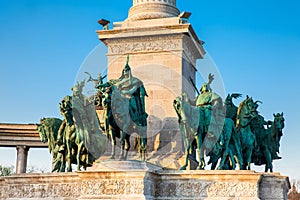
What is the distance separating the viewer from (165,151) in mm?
22047

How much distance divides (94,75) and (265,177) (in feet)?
27.9

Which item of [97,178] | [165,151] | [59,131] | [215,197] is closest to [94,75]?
[59,131]

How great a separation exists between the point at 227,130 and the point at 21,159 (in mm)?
18537

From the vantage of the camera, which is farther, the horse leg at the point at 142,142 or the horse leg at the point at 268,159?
the horse leg at the point at 268,159

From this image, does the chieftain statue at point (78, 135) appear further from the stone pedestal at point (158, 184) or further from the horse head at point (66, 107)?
the stone pedestal at point (158, 184)

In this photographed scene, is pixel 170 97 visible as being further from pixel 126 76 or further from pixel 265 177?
pixel 265 177

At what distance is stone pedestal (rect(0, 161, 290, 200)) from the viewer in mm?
17391

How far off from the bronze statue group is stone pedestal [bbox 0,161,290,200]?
130 centimetres

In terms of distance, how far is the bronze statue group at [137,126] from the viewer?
1906 cm

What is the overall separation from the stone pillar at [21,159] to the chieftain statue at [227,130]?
1683 centimetres

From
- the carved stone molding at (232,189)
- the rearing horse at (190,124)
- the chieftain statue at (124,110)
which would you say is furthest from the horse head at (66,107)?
the carved stone molding at (232,189)

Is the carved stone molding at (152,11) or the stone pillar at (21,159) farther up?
the carved stone molding at (152,11)

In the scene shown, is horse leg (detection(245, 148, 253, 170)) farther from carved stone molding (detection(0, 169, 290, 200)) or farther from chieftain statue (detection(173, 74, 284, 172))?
carved stone molding (detection(0, 169, 290, 200))

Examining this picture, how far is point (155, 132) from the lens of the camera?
2259 cm
